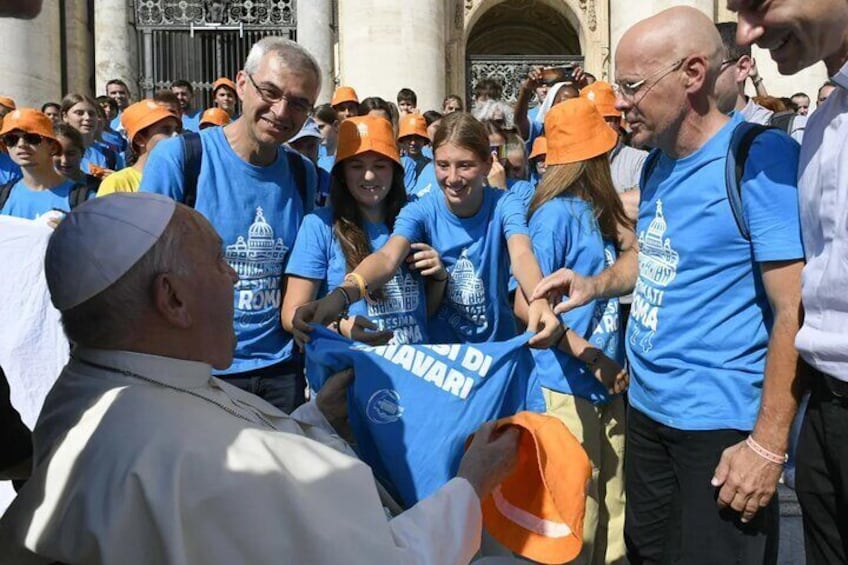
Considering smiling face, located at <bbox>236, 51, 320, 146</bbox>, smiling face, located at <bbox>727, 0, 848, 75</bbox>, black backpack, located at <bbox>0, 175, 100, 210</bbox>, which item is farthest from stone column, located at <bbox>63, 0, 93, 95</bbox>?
smiling face, located at <bbox>727, 0, 848, 75</bbox>

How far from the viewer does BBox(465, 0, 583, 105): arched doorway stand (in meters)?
14.0

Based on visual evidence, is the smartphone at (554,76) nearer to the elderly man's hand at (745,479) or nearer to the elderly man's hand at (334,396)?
the elderly man's hand at (334,396)

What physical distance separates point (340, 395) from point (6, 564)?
112 centimetres

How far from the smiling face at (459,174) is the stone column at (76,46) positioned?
485 inches

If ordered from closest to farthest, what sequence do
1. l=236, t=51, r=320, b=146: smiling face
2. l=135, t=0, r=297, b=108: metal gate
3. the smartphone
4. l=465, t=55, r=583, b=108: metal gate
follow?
l=236, t=51, r=320, b=146: smiling face, the smartphone, l=465, t=55, r=583, b=108: metal gate, l=135, t=0, r=297, b=108: metal gate

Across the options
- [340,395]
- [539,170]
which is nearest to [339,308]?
[340,395]

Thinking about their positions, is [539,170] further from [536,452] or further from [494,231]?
[536,452]

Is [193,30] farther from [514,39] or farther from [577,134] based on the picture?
[577,134]

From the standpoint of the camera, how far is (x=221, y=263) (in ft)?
7.11

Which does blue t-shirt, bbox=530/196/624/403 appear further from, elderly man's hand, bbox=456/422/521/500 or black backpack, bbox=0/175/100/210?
black backpack, bbox=0/175/100/210

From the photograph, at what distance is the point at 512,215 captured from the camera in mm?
3740

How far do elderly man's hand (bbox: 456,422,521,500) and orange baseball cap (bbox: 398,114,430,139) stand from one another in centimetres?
555

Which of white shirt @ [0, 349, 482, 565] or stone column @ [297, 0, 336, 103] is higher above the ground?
stone column @ [297, 0, 336, 103]

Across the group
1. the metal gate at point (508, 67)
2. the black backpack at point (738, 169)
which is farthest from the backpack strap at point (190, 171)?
the metal gate at point (508, 67)
